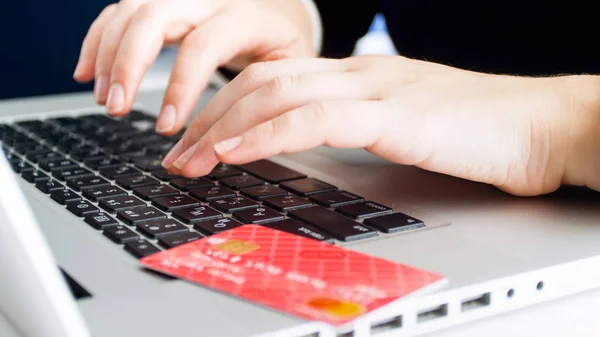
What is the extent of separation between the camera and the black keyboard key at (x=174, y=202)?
536mm

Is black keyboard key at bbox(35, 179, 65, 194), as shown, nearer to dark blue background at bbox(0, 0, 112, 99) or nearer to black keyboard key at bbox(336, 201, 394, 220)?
black keyboard key at bbox(336, 201, 394, 220)

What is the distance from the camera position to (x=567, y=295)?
0.44 m

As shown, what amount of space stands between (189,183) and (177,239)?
15 cm

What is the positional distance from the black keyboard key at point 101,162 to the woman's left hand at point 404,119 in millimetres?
117

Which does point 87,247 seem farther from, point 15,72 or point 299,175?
point 15,72

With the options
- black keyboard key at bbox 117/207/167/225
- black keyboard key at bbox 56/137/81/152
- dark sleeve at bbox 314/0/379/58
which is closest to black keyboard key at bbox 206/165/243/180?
black keyboard key at bbox 117/207/167/225

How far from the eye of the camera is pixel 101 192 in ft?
1.92

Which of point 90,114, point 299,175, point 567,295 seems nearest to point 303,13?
point 90,114

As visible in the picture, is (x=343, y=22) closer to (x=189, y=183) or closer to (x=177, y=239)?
(x=189, y=183)

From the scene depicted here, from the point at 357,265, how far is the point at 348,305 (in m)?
0.05

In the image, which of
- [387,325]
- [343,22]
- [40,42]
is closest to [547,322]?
[387,325]

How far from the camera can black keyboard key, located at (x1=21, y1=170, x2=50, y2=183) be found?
64 centimetres

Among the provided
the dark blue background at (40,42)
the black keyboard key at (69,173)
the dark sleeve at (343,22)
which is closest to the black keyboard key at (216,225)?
the black keyboard key at (69,173)

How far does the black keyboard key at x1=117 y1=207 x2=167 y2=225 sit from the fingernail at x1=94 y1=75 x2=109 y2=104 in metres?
0.27
